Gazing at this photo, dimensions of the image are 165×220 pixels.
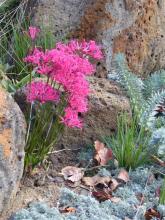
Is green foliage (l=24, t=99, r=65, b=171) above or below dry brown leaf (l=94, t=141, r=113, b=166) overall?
above

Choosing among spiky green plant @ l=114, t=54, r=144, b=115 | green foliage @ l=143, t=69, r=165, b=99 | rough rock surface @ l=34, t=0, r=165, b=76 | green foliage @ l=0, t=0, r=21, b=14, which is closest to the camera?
spiky green plant @ l=114, t=54, r=144, b=115

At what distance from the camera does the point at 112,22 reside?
4.47 m

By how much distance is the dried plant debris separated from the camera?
2.82 metres

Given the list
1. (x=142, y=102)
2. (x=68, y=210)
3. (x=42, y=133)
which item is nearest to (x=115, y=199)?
(x=68, y=210)

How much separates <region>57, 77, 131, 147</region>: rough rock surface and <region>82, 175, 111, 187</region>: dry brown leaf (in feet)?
1.23

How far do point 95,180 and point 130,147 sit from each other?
307mm

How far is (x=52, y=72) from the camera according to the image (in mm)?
2971

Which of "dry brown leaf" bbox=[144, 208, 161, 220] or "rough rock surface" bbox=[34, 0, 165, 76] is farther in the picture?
"rough rock surface" bbox=[34, 0, 165, 76]

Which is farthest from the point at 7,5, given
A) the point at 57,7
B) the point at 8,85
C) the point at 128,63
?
the point at 8,85

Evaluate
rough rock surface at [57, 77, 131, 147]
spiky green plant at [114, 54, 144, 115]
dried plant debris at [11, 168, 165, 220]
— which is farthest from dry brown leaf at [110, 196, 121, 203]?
spiky green plant at [114, 54, 144, 115]

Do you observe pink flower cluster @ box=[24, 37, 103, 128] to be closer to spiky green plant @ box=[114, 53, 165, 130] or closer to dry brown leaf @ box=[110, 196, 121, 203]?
dry brown leaf @ box=[110, 196, 121, 203]

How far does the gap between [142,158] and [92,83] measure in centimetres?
83

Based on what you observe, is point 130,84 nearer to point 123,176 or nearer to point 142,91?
point 142,91

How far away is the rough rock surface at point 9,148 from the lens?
2.69 meters
